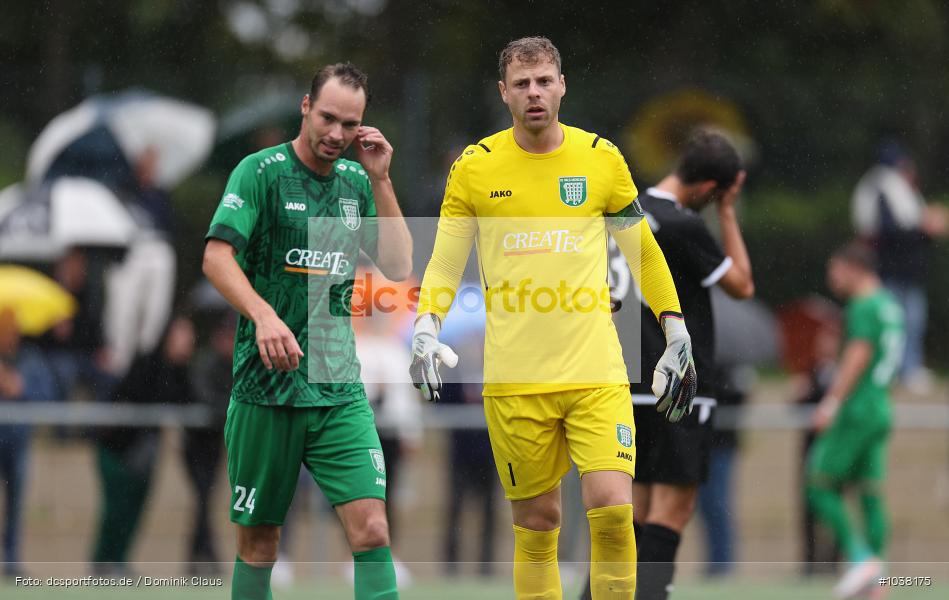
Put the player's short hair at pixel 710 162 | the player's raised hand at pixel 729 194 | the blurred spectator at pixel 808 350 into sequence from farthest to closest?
the blurred spectator at pixel 808 350, the player's raised hand at pixel 729 194, the player's short hair at pixel 710 162

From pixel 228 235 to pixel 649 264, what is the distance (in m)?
1.46

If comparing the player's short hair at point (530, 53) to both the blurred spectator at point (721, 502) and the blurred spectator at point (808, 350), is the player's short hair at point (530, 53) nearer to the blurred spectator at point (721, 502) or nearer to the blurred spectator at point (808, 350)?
the blurred spectator at point (721, 502)

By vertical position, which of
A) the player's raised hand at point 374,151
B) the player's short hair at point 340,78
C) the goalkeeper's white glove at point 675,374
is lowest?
the goalkeeper's white glove at point 675,374

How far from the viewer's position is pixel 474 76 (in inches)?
356

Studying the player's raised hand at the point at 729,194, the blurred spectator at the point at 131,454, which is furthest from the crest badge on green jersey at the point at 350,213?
the blurred spectator at the point at 131,454

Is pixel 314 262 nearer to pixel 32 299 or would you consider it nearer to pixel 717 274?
pixel 717 274

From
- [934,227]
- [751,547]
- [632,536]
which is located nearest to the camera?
[632,536]

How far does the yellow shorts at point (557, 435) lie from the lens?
16.3 feet

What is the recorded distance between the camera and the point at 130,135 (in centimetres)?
910

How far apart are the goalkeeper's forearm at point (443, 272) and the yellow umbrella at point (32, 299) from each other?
178 inches

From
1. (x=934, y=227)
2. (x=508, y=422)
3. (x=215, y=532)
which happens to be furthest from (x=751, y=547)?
(x=508, y=422)

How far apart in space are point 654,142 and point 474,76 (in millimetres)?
1182

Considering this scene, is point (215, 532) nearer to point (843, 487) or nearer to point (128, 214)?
point (128, 214)

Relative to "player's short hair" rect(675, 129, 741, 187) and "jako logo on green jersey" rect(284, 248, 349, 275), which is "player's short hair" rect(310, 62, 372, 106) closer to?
"jako logo on green jersey" rect(284, 248, 349, 275)
